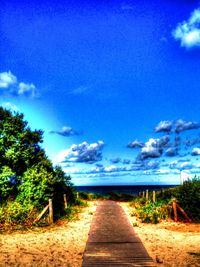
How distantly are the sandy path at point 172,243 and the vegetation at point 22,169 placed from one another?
5.98m

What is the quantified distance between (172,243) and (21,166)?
1117 cm

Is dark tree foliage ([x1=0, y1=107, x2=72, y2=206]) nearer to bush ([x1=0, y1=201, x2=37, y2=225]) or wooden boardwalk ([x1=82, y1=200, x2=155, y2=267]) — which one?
bush ([x1=0, y1=201, x2=37, y2=225])

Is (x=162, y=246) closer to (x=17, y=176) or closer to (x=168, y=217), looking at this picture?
(x=168, y=217)

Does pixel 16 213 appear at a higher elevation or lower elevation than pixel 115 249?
higher

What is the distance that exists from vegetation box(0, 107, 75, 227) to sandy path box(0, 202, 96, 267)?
256 centimetres

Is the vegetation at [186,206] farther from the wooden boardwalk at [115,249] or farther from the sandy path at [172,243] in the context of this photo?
the wooden boardwalk at [115,249]

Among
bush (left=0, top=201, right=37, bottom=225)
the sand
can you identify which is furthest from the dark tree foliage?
the sand

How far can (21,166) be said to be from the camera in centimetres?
2048

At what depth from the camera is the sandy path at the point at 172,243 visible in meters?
10.1

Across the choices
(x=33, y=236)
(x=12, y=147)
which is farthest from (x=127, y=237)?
(x=12, y=147)

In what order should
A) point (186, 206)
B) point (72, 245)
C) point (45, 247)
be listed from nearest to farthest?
point (45, 247) → point (72, 245) → point (186, 206)

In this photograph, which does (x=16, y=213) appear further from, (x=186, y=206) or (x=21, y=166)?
(x=186, y=206)

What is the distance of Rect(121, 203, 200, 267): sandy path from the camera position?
1005 cm

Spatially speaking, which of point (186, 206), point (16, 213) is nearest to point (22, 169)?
point (16, 213)
